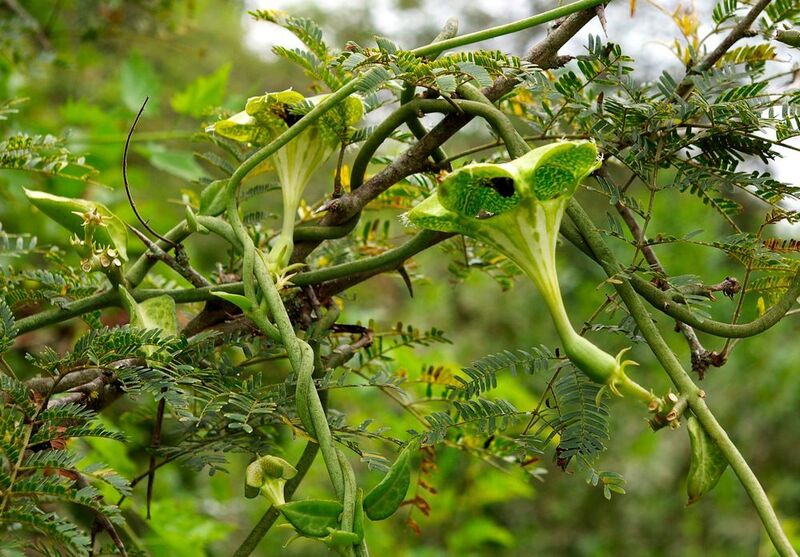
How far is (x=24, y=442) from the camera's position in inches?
16.6

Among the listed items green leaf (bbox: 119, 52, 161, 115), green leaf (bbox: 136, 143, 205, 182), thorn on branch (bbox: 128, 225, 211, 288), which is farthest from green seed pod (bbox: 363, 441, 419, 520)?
green leaf (bbox: 119, 52, 161, 115)

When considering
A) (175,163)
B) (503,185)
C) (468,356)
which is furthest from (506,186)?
(468,356)

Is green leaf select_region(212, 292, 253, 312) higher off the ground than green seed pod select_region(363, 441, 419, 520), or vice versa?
green leaf select_region(212, 292, 253, 312)

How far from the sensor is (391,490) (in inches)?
14.6

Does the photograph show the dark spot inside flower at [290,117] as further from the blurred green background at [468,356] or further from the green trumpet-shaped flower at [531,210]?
the blurred green background at [468,356]

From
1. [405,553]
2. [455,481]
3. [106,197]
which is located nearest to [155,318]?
[106,197]

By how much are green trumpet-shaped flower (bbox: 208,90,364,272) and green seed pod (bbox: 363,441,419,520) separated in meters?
0.19

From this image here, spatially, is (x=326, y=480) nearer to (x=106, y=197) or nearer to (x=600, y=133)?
(x=106, y=197)

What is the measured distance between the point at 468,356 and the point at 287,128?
2137 mm

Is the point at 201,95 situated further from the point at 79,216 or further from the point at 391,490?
the point at 391,490

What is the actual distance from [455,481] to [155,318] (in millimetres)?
1599

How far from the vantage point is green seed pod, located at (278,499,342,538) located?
357mm

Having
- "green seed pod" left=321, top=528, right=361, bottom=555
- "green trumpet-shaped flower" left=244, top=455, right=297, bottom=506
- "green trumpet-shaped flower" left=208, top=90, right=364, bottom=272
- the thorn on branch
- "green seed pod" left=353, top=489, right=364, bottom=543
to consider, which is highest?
"green trumpet-shaped flower" left=208, top=90, right=364, bottom=272

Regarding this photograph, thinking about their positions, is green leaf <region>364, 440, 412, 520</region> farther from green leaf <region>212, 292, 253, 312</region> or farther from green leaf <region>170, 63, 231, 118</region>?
green leaf <region>170, 63, 231, 118</region>
